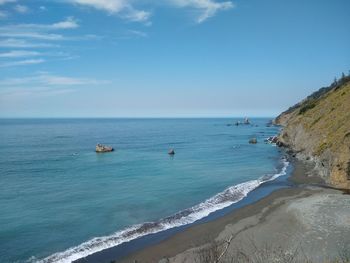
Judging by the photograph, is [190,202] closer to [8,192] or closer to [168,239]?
[168,239]

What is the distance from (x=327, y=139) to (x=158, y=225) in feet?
95.3

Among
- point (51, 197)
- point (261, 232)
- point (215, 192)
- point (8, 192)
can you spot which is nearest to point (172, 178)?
point (215, 192)

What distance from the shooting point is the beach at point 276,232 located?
827 inches

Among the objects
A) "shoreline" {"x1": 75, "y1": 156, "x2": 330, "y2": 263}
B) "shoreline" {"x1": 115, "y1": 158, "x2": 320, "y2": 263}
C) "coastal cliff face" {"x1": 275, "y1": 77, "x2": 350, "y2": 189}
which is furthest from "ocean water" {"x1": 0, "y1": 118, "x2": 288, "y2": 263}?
"coastal cliff face" {"x1": 275, "y1": 77, "x2": 350, "y2": 189}

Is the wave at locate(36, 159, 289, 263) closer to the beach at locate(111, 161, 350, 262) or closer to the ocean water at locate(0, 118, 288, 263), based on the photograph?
the ocean water at locate(0, 118, 288, 263)

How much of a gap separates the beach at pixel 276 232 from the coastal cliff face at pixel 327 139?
419 centimetres

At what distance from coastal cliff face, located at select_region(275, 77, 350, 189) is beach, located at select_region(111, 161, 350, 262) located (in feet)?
13.7

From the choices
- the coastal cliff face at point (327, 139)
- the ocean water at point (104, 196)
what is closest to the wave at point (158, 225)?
the ocean water at point (104, 196)

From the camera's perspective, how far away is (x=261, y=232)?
24.8 m

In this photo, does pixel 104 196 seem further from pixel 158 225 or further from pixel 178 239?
pixel 178 239

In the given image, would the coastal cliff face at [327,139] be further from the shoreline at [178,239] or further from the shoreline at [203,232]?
the shoreline at [178,239]

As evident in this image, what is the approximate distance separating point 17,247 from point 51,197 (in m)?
13.1

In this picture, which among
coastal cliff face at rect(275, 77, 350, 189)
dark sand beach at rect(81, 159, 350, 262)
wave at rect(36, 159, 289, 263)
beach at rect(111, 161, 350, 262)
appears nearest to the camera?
beach at rect(111, 161, 350, 262)

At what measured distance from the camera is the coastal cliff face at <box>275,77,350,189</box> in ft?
122
